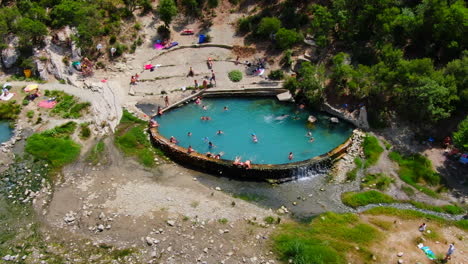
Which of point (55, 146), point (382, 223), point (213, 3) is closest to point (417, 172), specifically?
point (382, 223)

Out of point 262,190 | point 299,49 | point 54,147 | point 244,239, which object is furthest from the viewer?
point 299,49

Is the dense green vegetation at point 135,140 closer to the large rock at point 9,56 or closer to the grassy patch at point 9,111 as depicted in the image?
the grassy patch at point 9,111

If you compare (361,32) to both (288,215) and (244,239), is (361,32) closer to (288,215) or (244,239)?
(288,215)

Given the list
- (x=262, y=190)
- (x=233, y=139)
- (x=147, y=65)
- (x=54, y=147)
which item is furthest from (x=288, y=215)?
(x=147, y=65)

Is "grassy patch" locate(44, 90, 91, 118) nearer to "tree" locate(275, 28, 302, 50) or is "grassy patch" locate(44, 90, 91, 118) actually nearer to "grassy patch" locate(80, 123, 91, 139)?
"grassy patch" locate(80, 123, 91, 139)

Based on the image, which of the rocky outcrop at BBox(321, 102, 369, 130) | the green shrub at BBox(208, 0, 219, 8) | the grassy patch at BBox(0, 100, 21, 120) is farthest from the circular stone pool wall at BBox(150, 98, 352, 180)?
the green shrub at BBox(208, 0, 219, 8)

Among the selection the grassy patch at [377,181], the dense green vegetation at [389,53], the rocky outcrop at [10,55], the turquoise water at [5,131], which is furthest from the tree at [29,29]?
the grassy patch at [377,181]

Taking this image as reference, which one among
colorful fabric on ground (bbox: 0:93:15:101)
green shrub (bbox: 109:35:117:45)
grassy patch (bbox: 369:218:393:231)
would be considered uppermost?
green shrub (bbox: 109:35:117:45)
